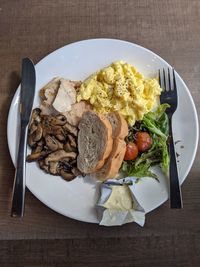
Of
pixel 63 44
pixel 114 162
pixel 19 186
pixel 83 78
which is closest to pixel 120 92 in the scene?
pixel 83 78

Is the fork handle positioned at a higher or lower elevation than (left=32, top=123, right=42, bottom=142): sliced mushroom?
lower

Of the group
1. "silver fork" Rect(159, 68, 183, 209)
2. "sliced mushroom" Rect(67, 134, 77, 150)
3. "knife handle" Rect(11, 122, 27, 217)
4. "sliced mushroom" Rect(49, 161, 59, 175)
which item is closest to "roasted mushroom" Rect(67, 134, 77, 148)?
"sliced mushroom" Rect(67, 134, 77, 150)

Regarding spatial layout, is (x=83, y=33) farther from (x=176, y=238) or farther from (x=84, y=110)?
(x=176, y=238)

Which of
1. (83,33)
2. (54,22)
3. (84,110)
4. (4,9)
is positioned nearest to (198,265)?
(84,110)

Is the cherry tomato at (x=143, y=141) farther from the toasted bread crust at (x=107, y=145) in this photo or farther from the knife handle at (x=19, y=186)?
the knife handle at (x=19, y=186)

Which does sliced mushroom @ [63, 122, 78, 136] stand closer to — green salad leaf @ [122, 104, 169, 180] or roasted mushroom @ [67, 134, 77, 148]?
roasted mushroom @ [67, 134, 77, 148]
